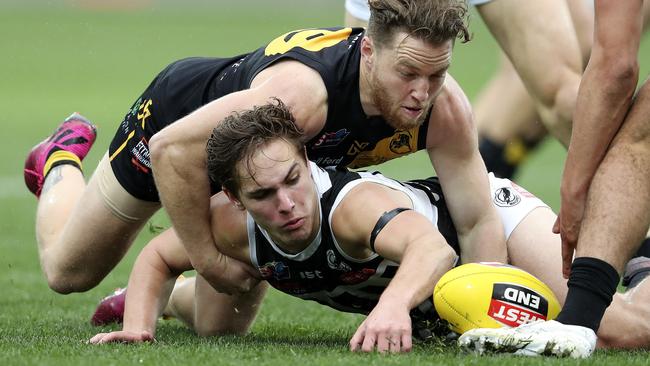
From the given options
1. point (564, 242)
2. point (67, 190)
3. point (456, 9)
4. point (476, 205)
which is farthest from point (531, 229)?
point (67, 190)

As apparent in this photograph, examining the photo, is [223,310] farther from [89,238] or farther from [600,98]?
[600,98]

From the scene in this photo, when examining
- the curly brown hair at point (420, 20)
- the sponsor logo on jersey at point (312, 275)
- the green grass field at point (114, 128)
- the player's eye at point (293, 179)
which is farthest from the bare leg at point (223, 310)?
the curly brown hair at point (420, 20)

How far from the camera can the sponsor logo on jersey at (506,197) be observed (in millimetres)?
6434

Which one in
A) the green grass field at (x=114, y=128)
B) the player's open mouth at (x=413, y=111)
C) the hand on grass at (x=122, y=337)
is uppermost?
the player's open mouth at (x=413, y=111)

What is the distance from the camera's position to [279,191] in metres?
5.40

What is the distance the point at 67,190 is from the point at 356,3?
7.12 feet

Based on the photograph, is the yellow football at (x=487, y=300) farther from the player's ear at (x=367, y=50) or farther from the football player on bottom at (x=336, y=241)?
the player's ear at (x=367, y=50)

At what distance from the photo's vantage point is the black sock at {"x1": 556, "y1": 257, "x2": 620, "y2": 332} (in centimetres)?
516

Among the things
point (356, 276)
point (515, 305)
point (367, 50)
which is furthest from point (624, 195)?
point (367, 50)

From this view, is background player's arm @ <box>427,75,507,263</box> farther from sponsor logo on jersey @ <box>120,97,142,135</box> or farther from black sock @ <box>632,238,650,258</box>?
sponsor logo on jersey @ <box>120,97,142,135</box>

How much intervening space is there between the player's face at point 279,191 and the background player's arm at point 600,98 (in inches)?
43.8

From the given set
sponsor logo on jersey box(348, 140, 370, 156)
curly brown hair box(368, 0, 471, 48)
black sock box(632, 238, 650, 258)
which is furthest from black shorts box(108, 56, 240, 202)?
black sock box(632, 238, 650, 258)

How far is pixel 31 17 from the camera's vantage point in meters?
35.0

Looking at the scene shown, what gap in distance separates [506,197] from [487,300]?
123 centimetres
